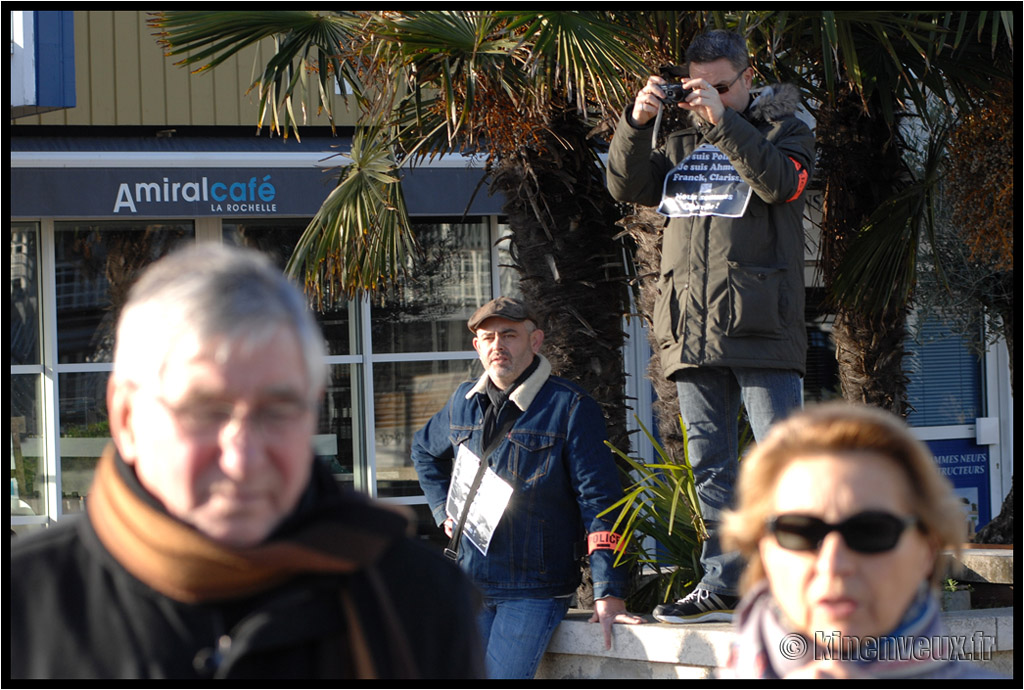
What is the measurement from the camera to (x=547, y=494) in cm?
454

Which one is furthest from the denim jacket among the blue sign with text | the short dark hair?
the blue sign with text

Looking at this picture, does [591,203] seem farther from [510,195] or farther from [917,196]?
[917,196]

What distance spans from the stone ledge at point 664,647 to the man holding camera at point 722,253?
0.13m

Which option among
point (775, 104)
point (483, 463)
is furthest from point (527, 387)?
point (775, 104)

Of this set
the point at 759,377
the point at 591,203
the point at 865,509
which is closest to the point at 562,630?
the point at 759,377

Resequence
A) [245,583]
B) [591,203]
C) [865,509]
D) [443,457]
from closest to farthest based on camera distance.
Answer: [245,583] → [865,509] → [443,457] → [591,203]

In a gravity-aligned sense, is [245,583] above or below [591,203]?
below

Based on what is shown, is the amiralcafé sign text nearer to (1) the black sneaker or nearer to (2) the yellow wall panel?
(2) the yellow wall panel

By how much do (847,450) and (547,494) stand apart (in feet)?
9.22

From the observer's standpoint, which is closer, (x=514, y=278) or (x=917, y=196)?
(x=917, y=196)

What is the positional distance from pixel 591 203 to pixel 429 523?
4.96 metres

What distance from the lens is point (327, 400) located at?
1010cm

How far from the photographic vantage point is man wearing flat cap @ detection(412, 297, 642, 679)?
4461 mm

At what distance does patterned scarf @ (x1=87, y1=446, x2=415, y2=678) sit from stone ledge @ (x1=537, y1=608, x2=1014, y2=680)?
2.64 m
